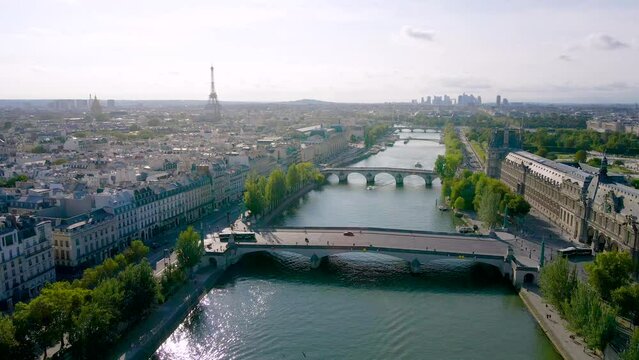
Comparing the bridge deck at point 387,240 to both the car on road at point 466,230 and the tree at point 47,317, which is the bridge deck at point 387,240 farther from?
the tree at point 47,317

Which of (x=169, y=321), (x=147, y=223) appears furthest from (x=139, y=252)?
(x=147, y=223)

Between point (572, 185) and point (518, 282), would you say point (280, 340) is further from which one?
point (572, 185)

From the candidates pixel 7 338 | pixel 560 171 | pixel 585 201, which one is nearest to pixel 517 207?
pixel 585 201

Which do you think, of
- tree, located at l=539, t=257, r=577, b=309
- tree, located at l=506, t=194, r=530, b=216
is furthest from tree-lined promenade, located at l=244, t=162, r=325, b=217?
tree, located at l=539, t=257, r=577, b=309

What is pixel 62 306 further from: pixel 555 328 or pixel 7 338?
pixel 555 328

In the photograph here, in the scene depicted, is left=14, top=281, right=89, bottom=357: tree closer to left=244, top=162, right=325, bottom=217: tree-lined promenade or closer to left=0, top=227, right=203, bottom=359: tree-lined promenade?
left=0, top=227, right=203, bottom=359: tree-lined promenade

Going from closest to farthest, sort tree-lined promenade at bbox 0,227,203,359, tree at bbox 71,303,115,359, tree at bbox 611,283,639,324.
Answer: tree-lined promenade at bbox 0,227,203,359 < tree at bbox 71,303,115,359 < tree at bbox 611,283,639,324
